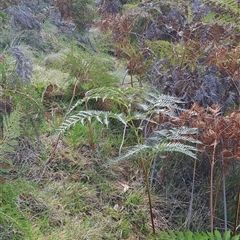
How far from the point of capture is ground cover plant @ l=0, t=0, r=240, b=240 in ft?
6.41

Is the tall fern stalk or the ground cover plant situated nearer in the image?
the tall fern stalk

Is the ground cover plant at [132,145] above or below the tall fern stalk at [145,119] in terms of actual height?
below

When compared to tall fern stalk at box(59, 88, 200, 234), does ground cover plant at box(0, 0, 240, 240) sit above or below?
below

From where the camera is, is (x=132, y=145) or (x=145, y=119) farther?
(x=132, y=145)

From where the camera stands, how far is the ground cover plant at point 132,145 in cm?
196

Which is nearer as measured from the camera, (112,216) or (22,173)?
(112,216)

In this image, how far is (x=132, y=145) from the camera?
108 inches

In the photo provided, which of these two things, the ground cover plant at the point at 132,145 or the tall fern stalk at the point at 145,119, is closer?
the tall fern stalk at the point at 145,119

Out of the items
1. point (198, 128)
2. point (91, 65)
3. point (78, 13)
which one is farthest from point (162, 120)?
point (78, 13)

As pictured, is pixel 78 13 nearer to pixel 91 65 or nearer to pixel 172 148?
pixel 91 65

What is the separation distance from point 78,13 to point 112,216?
3.23 metres

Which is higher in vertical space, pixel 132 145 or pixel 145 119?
pixel 145 119

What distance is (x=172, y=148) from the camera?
1.79 meters

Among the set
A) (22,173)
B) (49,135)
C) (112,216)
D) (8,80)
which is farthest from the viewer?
(49,135)
